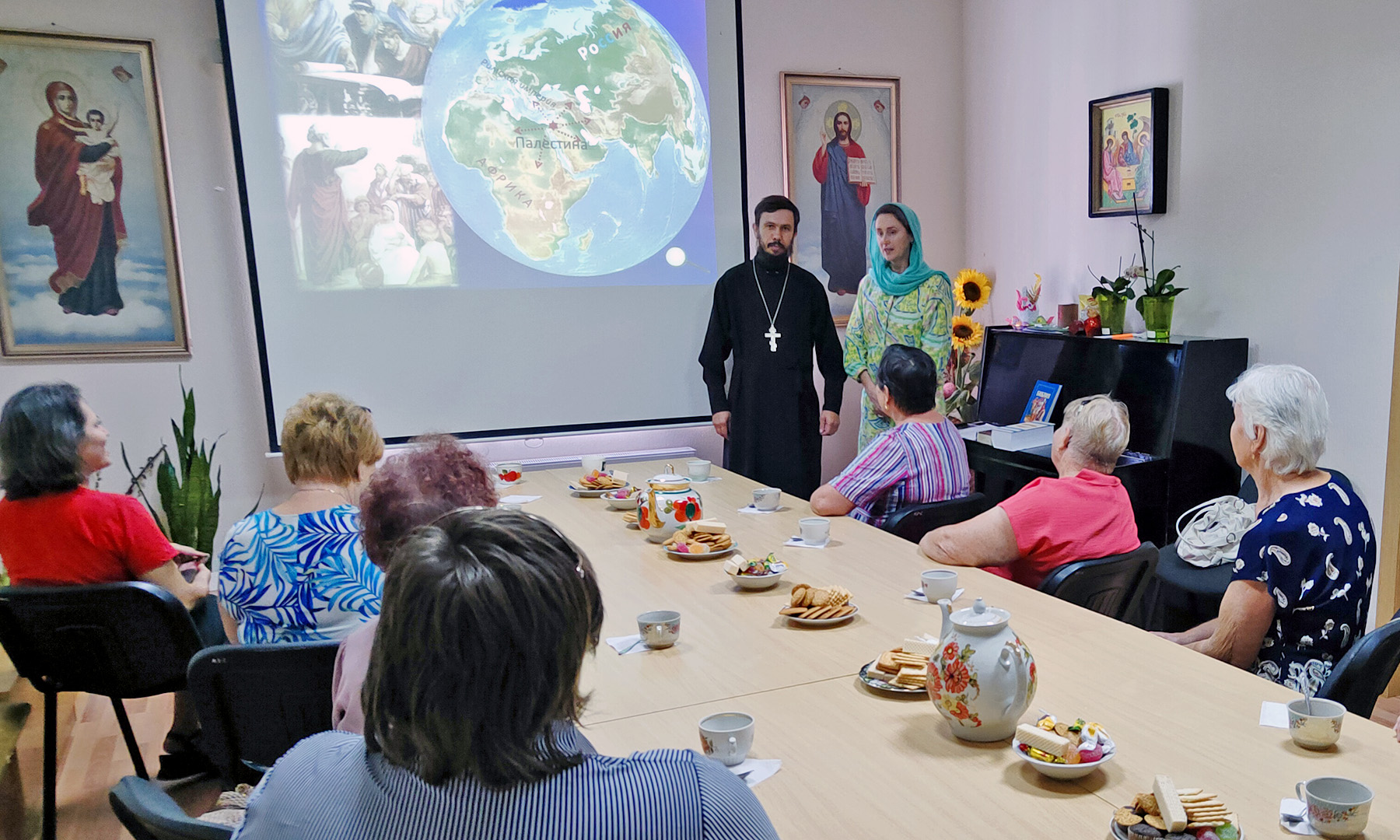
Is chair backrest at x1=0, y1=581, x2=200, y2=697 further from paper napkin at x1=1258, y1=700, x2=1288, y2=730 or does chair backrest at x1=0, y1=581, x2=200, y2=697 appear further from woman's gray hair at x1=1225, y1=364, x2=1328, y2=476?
woman's gray hair at x1=1225, y1=364, x2=1328, y2=476

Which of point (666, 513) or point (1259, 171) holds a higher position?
point (1259, 171)

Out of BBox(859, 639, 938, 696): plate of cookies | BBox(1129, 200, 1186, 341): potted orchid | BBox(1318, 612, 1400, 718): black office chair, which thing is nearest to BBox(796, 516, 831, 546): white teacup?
BBox(859, 639, 938, 696): plate of cookies

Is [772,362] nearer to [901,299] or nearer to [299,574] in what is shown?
[901,299]

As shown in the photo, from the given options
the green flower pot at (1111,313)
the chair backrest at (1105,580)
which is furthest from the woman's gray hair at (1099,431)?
the green flower pot at (1111,313)

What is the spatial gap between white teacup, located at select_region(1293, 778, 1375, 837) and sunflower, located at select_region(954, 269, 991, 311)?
3.61m

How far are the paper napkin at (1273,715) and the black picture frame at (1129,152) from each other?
2989mm

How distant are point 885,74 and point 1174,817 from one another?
4.56 m

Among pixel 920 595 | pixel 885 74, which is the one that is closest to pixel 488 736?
pixel 920 595

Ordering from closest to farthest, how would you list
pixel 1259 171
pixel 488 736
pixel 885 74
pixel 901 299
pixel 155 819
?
pixel 488 736, pixel 155 819, pixel 1259 171, pixel 901 299, pixel 885 74

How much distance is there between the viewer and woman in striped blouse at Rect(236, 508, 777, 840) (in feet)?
2.69

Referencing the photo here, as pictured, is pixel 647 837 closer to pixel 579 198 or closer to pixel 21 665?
pixel 21 665

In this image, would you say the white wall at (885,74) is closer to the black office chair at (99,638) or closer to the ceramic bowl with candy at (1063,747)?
the black office chair at (99,638)

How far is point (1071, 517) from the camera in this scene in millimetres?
2184

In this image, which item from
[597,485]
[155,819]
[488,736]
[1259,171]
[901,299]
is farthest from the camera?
[901,299]
